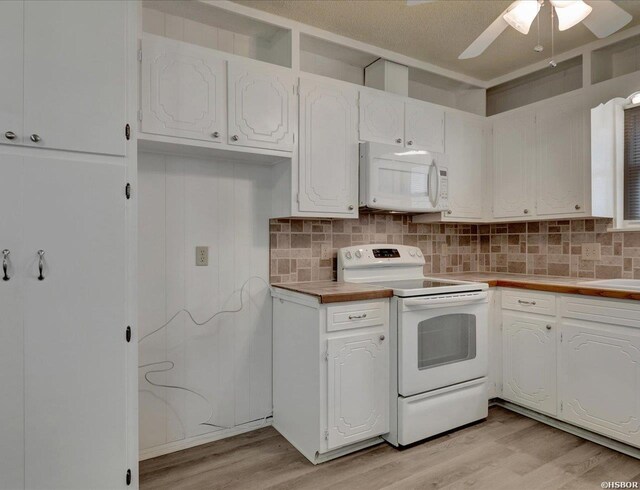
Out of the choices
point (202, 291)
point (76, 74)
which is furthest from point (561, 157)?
point (76, 74)

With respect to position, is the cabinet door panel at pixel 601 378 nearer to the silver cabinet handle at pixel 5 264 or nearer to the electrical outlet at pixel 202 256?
the electrical outlet at pixel 202 256

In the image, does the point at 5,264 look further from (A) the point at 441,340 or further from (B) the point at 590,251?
(B) the point at 590,251

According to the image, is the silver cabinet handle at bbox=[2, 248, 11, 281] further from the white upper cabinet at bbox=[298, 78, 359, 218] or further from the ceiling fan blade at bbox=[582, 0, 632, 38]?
the ceiling fan blade at bbox=[582, 0, 632, 38]

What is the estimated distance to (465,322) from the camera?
2.59m

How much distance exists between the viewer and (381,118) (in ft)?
9.03

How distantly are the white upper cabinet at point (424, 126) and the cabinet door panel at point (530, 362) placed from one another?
4.43 feet

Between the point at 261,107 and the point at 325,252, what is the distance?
1.07 metres

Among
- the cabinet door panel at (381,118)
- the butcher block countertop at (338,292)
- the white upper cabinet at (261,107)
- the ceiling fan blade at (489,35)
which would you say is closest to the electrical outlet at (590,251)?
the cabinet door panel at (381,118)

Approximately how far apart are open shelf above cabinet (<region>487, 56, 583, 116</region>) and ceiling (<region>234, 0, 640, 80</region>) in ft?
0.70

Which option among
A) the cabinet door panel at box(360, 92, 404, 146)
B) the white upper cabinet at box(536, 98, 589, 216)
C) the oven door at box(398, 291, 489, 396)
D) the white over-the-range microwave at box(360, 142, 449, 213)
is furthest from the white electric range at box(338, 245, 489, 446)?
the white upper cabinet at box(536, 98, 589, 216)

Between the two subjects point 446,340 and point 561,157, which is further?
point 561,157

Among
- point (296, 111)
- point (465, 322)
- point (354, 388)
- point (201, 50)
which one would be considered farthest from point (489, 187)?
point (201, 50)

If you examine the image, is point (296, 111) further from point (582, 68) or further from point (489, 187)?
point (582, 68)

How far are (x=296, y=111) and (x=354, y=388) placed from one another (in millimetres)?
1651
